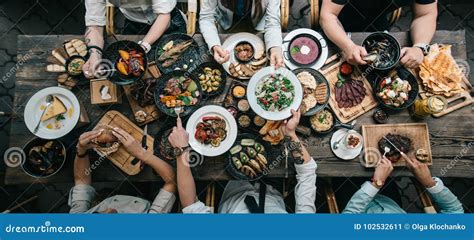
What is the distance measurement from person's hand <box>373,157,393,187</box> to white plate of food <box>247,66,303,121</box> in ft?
1.58

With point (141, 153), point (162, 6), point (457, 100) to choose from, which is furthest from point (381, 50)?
point (141, 153)

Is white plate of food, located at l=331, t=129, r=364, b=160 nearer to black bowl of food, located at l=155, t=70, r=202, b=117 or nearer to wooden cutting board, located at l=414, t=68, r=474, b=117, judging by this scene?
wooden cutting board, located at l=414, t=68, r=474, b=117

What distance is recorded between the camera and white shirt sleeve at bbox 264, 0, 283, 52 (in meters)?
1.67

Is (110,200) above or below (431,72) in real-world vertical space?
above

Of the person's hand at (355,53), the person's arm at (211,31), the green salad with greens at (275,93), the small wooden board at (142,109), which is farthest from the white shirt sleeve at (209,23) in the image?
the person's hand at (355,53)

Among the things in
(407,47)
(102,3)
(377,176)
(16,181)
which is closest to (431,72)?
(407,47)

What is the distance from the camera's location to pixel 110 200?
176cm

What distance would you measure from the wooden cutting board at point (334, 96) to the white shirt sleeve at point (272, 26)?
28cm

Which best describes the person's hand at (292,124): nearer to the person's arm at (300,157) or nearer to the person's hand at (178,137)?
the person's arm at (300,157)

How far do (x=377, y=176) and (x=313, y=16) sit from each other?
0.92 m

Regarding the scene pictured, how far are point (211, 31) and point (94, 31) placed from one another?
23.2 inches

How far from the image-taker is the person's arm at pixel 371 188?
62.9 inches

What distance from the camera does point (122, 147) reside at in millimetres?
1587
